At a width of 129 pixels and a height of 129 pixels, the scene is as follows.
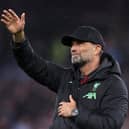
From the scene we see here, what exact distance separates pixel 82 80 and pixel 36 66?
31 cm

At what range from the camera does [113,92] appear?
2.55m

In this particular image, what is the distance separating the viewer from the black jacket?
2441 millimetres

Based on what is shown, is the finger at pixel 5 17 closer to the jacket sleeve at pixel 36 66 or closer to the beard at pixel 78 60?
the jacket sleeve at pixel 36 66

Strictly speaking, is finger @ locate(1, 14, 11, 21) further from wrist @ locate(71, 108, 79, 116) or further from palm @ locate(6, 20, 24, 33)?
wrist @ locate(71, 108, 79, 116)

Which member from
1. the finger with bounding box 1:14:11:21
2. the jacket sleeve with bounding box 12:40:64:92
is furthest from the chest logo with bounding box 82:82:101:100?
the finger with bounding box 1:14:11:21

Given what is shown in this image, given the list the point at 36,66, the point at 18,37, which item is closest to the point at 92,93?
the point at 36,66

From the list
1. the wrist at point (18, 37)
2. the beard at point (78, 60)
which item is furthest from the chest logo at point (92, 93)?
the wrist at point (18, 37)

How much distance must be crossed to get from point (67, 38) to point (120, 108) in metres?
0.55

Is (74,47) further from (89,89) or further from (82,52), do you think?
(89,89)

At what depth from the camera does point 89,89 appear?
263cm

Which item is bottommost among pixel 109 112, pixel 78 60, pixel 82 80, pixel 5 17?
pixel 109 112

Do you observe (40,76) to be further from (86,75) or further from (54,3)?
(54,3)

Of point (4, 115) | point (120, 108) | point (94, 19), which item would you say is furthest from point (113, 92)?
point (94, 19)

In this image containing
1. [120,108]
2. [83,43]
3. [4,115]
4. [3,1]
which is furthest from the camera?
[3,1]
